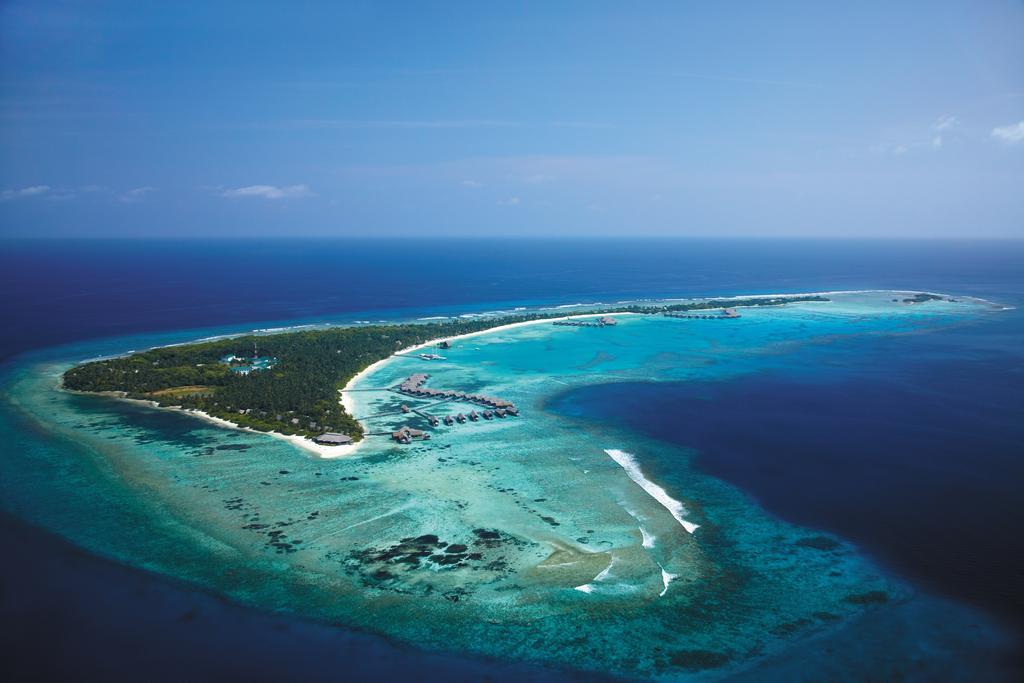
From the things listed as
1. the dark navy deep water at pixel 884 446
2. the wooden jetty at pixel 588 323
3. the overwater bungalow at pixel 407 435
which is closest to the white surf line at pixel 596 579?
the dark navy deep water at pixel 884 446

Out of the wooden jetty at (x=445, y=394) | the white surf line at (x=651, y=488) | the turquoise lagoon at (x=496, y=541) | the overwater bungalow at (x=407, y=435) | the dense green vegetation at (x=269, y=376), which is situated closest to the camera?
the turquoise lagoon at (x=496, y=541)

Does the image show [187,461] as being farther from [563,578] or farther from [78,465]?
[563,578]

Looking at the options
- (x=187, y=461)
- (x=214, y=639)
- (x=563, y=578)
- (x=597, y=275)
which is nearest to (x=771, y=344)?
(x=563, y=578)

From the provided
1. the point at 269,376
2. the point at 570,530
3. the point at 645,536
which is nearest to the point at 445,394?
the point at 269,376

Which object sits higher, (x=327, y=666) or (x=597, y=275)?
(x=597, y=275)

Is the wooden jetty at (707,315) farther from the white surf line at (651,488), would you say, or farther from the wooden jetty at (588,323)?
the white surf line at (651,488)
